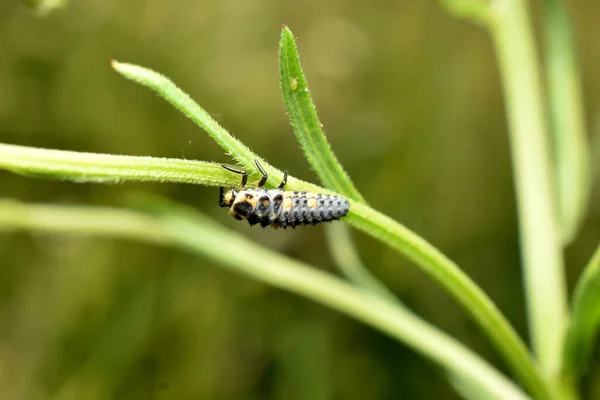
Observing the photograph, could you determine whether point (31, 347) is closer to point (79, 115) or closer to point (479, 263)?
point (79, 115)

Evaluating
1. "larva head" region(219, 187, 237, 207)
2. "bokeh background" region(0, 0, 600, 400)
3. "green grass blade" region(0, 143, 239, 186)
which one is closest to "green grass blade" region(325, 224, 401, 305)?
"larva head" region(219, 187, 237, 207)

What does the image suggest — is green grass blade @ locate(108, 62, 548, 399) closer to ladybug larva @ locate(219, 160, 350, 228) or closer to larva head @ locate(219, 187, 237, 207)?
ladybug larva @ locate(219, 160, 350, 228)

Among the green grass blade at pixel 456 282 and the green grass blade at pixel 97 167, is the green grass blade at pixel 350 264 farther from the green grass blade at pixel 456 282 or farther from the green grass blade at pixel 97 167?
the green grass blade at pixel 97 167

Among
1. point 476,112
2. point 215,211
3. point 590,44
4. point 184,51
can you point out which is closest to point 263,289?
point 215,211

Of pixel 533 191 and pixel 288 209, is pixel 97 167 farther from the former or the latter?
pixel 533 191

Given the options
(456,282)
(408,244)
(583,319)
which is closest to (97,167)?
(408,244)

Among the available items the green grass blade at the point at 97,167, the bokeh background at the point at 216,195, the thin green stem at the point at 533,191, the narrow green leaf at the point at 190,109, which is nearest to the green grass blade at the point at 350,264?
the thin green stem at the point at 533,191
